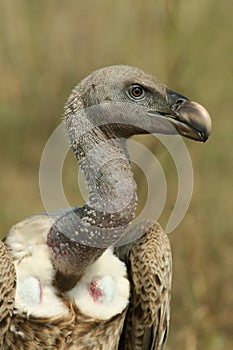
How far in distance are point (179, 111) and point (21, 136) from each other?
4.21m

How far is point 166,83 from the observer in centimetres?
675

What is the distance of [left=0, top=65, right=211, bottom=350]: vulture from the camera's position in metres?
4.56

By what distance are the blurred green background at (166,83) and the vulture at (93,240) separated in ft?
3.66

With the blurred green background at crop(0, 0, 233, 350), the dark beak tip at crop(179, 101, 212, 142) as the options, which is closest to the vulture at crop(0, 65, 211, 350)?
the dark beak tip at crop(179, 101, 212, 142)

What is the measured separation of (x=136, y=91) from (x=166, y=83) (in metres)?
2.12

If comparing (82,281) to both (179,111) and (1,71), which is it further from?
(1,71)

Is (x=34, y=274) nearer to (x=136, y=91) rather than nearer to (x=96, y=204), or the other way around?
(x=96, y=204)

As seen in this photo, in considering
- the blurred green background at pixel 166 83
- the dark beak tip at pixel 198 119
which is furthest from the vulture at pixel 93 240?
the blurred green background at pixel 166 83

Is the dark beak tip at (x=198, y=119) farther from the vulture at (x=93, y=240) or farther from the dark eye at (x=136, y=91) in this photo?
the dark eye at (x=136, y=91)

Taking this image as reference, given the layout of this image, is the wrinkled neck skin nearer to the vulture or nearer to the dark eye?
the vulture

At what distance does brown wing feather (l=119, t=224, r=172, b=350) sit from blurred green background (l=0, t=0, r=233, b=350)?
82 centimetres

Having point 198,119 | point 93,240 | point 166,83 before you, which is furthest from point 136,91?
point 166,83

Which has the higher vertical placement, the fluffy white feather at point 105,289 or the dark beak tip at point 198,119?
the dark beak tip at point 198,119

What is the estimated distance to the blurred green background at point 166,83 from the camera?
259 inches
